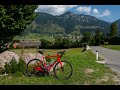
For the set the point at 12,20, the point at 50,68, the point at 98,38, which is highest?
the point at 12,20

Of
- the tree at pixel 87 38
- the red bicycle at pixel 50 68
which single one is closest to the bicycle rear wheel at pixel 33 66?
the red bicycle at pixel 50 68

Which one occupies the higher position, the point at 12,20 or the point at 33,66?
the point at 12,20

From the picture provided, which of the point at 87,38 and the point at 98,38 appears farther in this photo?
the point at 98,38

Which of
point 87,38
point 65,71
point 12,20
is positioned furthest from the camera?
point 87,38

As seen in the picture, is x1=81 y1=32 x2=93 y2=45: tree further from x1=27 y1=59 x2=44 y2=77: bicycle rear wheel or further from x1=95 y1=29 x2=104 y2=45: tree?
x1=27 y1=59 x2=44 y2=77: bicycle rear wheel

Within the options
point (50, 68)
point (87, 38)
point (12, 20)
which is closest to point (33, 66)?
point (50, 68)

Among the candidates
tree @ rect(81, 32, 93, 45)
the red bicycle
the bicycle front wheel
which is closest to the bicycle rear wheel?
the red bicycle

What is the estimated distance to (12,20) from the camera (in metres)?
29.6

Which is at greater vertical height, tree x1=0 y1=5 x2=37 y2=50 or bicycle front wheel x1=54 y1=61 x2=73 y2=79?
tree x1=0 y1=5 x2=37 y2=50

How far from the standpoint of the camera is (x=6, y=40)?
29.9 m

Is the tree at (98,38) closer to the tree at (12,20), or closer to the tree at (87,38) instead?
the tree at (87,38)

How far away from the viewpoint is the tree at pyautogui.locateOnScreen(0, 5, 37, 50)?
94.6 feet

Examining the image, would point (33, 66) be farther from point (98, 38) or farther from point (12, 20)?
point (98, 38)
